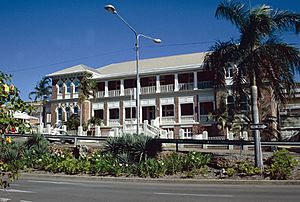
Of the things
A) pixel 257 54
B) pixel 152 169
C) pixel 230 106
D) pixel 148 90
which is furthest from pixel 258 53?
pixel 148 90

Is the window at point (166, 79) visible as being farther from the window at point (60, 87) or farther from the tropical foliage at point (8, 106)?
the tropical foliage at point (8, 106)

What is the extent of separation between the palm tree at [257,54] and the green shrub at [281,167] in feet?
2.44

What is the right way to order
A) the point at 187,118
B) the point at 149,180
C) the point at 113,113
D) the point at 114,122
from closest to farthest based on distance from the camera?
1. the point at 149,180
2. the point at 187,118
3. the point at 114,122
4. the point at 113,113

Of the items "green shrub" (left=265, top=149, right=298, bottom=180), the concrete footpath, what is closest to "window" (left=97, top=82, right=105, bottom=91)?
the concrete footpath

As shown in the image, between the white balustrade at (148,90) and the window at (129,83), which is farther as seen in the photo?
the window at (129,83)

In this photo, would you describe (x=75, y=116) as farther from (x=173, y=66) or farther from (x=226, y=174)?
(x=226, y=174)

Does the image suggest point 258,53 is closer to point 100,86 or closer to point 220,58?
point 220,58

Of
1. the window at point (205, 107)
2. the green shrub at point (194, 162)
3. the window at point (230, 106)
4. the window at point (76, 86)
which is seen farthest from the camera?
the window at point (76, 86)

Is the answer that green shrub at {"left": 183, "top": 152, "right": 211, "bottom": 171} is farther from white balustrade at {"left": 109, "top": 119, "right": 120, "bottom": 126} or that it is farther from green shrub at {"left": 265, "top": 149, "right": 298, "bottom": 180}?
white balustrade at {"left": 109, "top": 119, "right": 120, "bottom": 126}

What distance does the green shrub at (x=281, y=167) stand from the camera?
44.7 ft

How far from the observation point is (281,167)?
45.6 ft

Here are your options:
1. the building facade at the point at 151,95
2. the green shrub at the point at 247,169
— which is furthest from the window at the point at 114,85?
the green shrub at the point at 247,169

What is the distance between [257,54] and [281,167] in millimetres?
4964

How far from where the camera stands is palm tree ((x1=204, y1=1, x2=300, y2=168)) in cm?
1519
